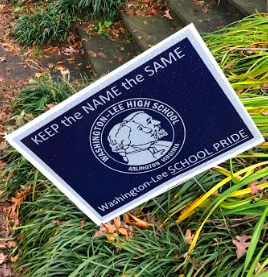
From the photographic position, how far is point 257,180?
86.6 inches

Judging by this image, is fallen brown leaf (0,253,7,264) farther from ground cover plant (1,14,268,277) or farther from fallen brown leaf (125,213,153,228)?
fallen brown leaf (125,213,153,228)

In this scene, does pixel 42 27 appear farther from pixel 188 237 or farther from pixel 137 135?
pixel 188 237

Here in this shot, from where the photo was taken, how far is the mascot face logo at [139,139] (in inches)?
67.2

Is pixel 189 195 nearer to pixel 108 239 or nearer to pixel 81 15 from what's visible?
pixel 108 239

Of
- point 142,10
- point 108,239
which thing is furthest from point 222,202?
point 142,10

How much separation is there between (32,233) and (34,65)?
2.86m

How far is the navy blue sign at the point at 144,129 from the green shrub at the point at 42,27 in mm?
3411

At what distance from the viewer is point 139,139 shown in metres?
1.76

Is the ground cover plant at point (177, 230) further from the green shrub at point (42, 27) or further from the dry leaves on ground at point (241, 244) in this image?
the green shrub at point (42, 27)

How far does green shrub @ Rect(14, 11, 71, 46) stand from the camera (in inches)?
191

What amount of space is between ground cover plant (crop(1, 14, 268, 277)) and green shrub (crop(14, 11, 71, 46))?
107 inches

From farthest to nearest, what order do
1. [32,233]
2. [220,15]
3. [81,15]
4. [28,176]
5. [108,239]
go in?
[81,15] < [220,15] < [28,176] < [32,233] < [108,239]

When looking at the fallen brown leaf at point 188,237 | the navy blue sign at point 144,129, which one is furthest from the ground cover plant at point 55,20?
the fallen brown leaf at point 188,237

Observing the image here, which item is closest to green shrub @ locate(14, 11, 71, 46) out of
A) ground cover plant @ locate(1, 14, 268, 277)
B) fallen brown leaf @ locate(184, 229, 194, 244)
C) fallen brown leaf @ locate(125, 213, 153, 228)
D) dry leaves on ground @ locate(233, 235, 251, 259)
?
ground cover plant @ locate(1, 14, 268, 277)
